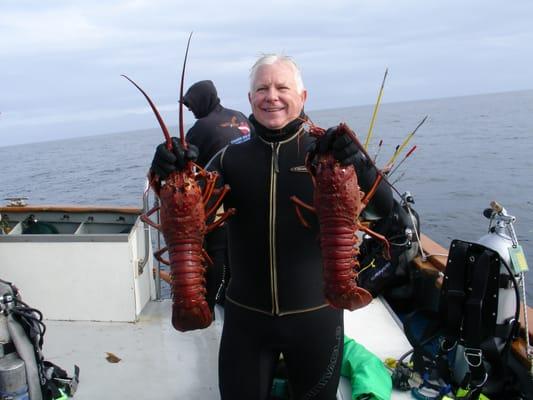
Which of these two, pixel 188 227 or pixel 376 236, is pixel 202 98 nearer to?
pixel 188 227

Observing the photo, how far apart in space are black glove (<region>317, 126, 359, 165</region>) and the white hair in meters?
0.27

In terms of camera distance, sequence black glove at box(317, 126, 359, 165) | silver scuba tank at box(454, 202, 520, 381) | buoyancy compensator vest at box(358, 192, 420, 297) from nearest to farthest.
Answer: black glove at box(317, 126, 359, 165) → silver scuba tank at box(454, 202, 520, 381) → buoyancy compensator vest at box(358, 192, 420, 297)

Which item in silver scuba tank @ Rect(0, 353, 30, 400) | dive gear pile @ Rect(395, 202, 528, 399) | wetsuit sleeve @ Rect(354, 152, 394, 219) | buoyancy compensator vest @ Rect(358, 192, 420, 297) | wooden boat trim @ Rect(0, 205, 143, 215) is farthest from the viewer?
wooden boat trim @ Rect(0, 205, 143, 215)

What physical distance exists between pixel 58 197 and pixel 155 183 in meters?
18.5

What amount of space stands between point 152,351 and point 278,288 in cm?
222

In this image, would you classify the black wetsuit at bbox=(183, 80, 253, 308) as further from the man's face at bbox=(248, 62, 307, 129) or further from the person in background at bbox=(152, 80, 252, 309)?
the man's face at bbox=(248, 62, 307, 129)

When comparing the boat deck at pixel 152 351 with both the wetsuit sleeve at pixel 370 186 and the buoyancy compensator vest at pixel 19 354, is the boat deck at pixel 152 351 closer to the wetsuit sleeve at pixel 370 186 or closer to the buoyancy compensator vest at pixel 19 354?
the buoyancy compensator vest at pixel 19 354

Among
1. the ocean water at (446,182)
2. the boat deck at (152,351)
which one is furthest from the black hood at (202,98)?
the ocean water at (446,182)

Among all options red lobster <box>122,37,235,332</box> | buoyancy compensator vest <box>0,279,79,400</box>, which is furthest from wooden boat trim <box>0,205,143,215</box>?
red lobster <box>122,37,235,332</box>

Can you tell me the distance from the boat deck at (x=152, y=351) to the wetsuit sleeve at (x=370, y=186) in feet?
4.49

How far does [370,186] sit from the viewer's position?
2.09m

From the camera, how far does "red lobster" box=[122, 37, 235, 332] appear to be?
2057 mm

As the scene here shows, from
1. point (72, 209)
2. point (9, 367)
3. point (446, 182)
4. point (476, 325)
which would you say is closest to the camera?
point (9, 367)

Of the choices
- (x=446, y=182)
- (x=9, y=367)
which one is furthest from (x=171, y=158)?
(x=446, y=182)
